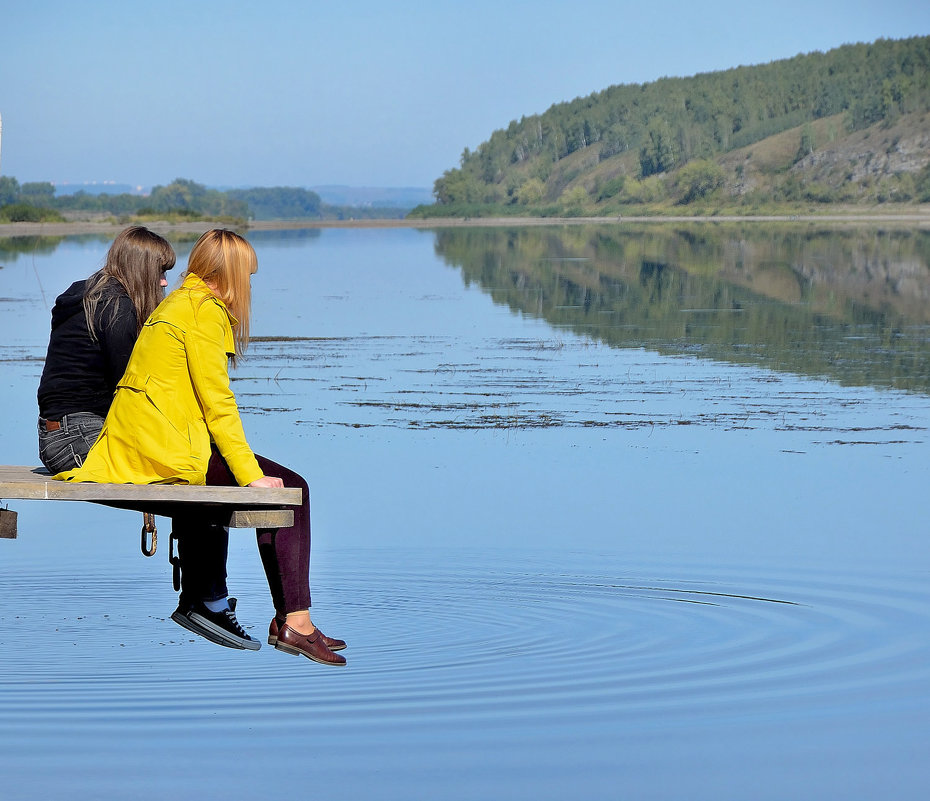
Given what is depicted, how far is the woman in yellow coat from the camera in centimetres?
591

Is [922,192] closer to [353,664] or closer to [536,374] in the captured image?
[536,374]

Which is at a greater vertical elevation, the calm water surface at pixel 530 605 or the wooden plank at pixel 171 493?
the wooden plank at pixel 171 493

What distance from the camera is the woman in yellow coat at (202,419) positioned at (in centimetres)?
591

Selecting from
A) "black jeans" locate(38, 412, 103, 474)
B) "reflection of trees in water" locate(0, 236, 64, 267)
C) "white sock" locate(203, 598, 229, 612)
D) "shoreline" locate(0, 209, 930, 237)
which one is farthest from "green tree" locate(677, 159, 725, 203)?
"black jeans" locate(38, 412, 103, 474)

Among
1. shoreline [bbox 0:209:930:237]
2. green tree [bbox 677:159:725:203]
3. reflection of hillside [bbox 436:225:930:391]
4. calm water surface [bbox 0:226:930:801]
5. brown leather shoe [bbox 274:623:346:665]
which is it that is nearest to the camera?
calm water surface [bbox 0:226:930:801]

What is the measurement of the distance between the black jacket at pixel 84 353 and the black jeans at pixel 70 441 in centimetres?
5

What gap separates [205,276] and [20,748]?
1965 millimetres

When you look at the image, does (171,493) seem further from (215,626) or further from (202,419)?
(215,626)

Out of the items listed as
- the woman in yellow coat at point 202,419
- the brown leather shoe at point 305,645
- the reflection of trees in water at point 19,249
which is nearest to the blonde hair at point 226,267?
the woman in yellow coat at point 202,419

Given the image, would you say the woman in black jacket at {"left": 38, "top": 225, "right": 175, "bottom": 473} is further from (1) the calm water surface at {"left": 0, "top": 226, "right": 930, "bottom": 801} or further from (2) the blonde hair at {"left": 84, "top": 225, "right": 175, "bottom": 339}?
(1) the calm water surface at {"left": 0, "top": 226, "right": 930, "bottom": 801}

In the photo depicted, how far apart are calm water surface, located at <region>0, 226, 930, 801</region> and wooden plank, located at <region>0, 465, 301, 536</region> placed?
881 millimetres

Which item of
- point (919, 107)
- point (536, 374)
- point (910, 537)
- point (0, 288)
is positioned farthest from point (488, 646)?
point (919, 107)

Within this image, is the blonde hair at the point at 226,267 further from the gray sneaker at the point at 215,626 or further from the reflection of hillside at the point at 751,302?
the reflection of hillside at the point at 751,302

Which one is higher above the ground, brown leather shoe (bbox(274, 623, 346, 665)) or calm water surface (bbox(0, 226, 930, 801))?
brown leather shoe (bbox(274, 623, 346, 665))
